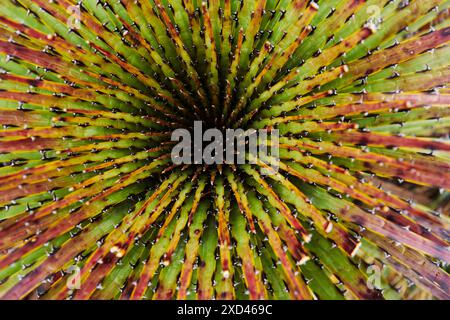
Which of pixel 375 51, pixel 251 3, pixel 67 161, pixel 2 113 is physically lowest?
pixel 67 161

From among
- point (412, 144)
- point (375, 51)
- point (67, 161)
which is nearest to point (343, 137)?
point (412, 144)

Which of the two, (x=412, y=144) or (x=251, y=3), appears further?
(x=251, y=3)

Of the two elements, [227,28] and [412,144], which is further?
[227,28]

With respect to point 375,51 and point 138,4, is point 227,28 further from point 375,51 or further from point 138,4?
point 375,51

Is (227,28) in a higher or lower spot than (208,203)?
higher

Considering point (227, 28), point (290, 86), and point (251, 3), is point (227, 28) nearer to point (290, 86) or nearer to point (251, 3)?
point (251, 3)

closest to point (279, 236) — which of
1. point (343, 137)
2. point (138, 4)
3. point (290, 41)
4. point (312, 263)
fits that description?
point (312, 263)
